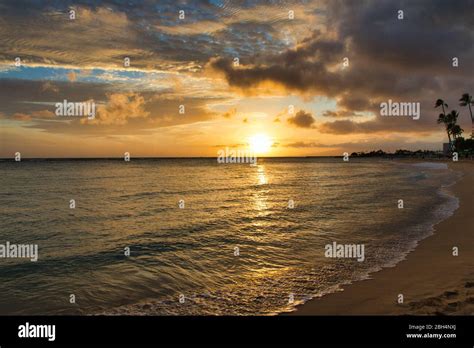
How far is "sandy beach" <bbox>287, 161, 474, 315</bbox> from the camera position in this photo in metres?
7.62

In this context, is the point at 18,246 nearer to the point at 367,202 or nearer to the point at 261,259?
the point at 261,259

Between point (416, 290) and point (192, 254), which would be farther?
point (192, 254)

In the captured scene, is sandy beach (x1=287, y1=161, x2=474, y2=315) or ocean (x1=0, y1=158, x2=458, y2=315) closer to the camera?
sandy beach (x1=287, y1=161, x2=474, y2=315)

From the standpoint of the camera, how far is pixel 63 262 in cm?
1236

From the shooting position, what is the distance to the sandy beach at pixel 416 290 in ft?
25.0

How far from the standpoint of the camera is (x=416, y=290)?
8781mm

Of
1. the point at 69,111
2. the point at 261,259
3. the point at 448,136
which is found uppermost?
the point at 448,136

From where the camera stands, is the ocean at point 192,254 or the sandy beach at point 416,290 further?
the ocean at point 192,254
